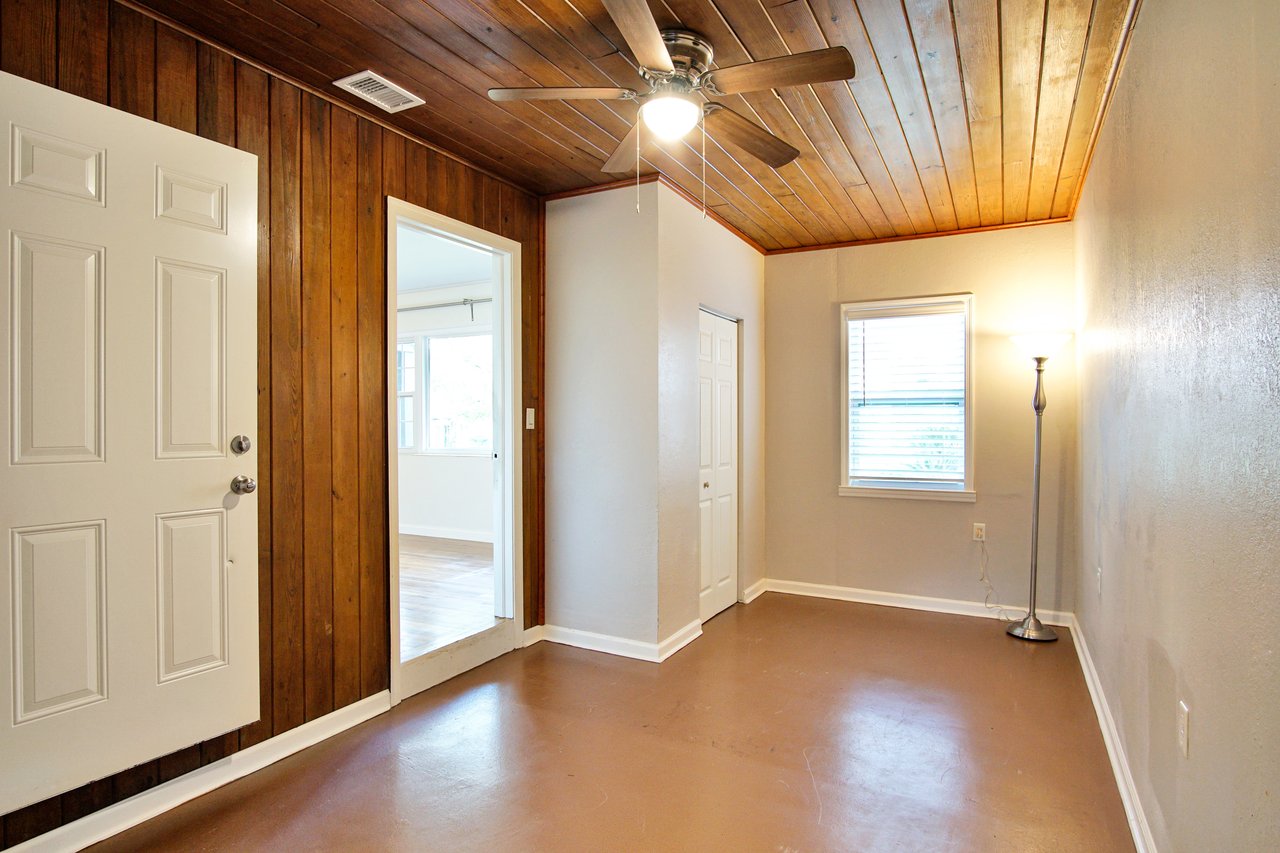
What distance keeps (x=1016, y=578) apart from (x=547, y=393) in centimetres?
312

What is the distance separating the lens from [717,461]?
4379 millimetres

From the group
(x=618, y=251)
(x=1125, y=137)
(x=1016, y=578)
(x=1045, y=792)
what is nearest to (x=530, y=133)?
(x=618, y=251)

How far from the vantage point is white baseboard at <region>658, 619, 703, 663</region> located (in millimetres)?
3600

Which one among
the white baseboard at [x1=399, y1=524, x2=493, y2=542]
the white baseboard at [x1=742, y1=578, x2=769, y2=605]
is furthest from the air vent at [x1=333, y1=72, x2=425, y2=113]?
the white baseboard at [x1=399, y1=524, x2=493, y2=542]

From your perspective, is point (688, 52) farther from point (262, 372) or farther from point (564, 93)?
point (262, 372)

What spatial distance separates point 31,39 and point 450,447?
5397mm

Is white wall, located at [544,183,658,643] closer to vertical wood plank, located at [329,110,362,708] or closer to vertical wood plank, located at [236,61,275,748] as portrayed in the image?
vertical wood plank, located at [329,110,362,708]

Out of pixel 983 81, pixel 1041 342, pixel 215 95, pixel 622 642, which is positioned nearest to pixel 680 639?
pixel 622 642

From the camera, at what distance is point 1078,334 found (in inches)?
157

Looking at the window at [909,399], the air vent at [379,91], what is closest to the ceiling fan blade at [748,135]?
the air vent at [379,91]

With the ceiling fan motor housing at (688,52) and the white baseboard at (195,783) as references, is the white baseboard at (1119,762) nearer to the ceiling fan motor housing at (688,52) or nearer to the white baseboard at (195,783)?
the ceiling fan motor housing at (688,52)

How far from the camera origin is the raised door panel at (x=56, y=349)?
181 cm

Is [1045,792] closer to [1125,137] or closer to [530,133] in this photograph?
[1125,137]

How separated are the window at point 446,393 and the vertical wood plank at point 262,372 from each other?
4444 millimetres
